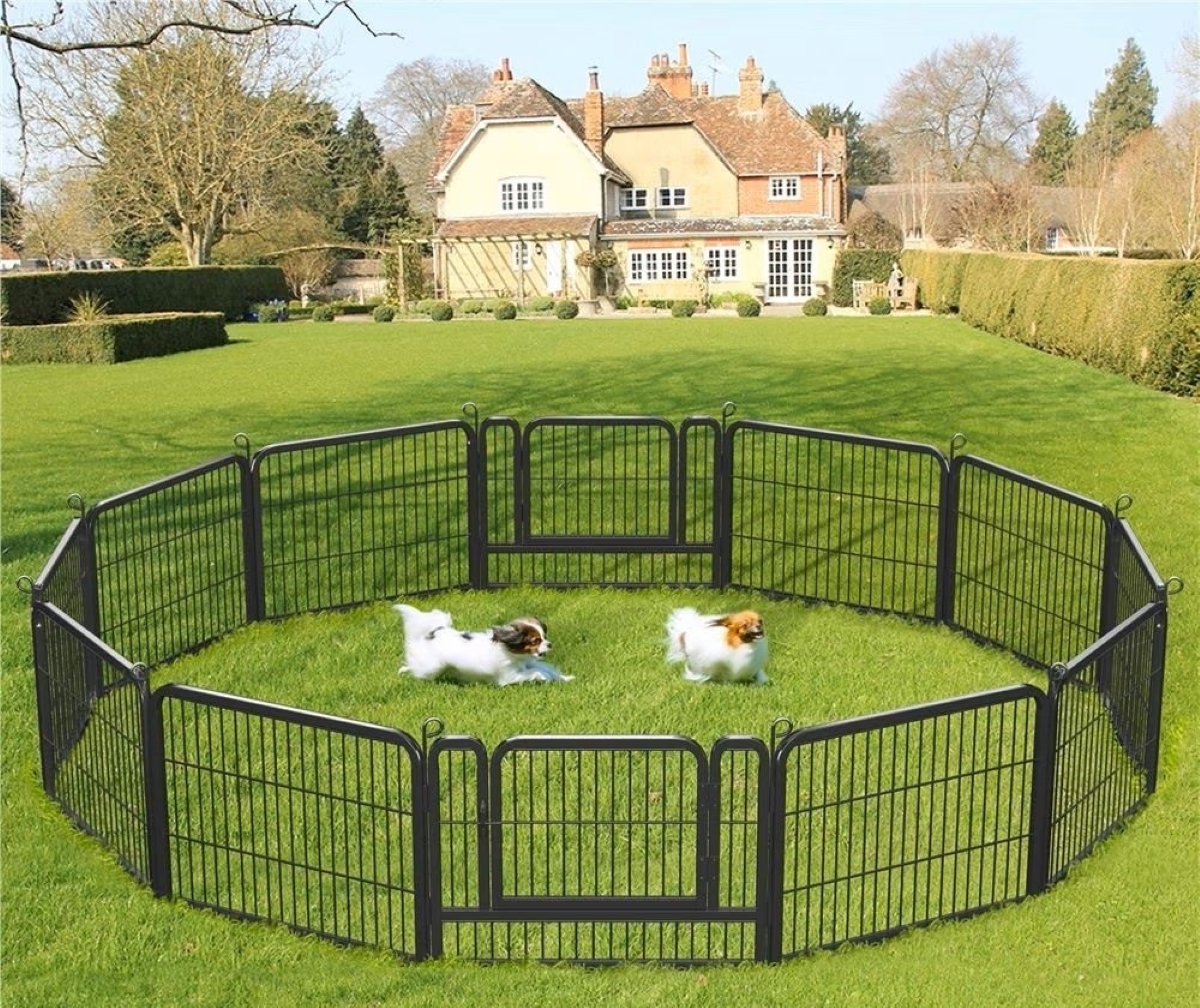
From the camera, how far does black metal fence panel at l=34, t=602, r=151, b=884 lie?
5.53 meters

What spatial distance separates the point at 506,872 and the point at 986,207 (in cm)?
6119

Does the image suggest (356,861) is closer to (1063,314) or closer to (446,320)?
(1063,314)

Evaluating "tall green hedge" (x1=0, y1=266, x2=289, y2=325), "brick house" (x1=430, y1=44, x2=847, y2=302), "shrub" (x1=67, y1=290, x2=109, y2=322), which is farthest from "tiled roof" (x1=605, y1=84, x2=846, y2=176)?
"shrub" (x1=67, y1=290, x2=109, y2=322)

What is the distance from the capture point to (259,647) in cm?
859

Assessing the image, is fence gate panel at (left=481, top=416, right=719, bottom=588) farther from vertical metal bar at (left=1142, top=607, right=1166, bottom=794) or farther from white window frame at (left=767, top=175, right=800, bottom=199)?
white window frame at (left=767, top=175, right=800, bottom=199)

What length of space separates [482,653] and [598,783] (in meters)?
2.28

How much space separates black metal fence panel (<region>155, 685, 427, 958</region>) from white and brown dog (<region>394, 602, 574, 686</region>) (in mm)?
1066

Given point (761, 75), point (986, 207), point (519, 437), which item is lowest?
point (519, 437)

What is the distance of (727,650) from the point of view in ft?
24.9

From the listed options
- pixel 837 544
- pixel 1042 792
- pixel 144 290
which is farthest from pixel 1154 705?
pixel 144 290

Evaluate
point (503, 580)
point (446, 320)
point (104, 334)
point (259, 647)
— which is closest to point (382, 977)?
point (259, 647)

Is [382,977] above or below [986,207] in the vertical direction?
below

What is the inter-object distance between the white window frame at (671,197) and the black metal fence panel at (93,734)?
187 ft

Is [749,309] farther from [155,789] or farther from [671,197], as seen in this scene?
[155,789]
